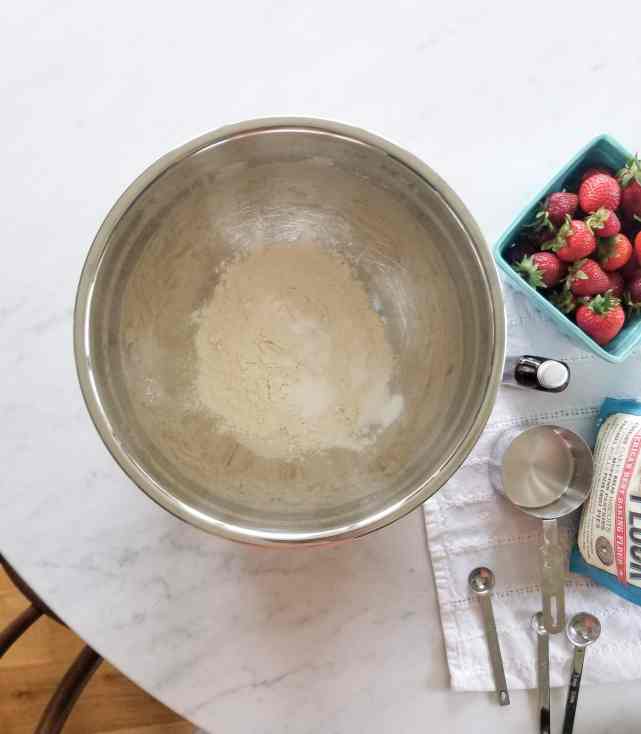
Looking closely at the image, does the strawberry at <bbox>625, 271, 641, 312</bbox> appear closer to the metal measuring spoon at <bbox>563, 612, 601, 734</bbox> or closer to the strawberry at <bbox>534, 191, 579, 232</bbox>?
the strawberry at <bbox>534, 191, 579, 232</bbox>

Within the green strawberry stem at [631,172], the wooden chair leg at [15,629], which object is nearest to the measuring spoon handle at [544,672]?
the green strawberry stem at [631,172]

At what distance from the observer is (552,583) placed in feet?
2.59

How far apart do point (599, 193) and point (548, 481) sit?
30 centimetres

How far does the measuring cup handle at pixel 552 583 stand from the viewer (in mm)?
787

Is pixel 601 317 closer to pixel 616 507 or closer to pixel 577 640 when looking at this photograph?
pixel 616 507

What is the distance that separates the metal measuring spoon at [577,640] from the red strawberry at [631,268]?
360 mm

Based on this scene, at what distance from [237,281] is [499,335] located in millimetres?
275

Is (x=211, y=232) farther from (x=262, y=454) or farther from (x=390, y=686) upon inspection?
(x=390, y=686)

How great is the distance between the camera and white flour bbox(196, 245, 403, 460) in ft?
2.45

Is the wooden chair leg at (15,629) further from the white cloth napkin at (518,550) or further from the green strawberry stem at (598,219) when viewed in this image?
the green strawberry stem at (598,219)

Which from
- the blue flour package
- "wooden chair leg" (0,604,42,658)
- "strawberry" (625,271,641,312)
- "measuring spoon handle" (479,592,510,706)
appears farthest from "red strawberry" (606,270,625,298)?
"wooden chair leg" (0,604,42,658)

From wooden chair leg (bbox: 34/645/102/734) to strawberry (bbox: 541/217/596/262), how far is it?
69 centimetres

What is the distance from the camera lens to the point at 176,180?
2.23 ft

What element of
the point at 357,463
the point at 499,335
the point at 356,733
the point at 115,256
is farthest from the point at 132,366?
the point at 356,733
